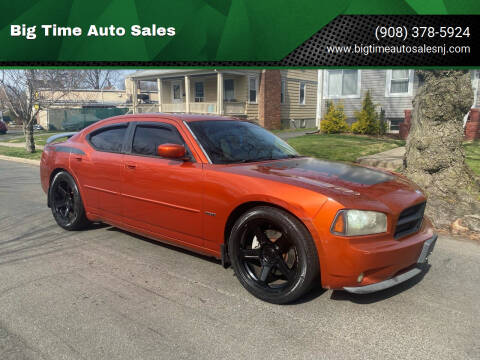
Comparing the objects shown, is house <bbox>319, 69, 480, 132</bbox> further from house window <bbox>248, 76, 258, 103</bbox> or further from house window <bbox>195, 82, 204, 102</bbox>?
house window <bbox>195, 82, 204, 102</bbox>

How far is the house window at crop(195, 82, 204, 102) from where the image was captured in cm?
2844

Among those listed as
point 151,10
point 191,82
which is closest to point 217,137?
point 151,10

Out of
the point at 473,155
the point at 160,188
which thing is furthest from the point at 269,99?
the point at 160,188

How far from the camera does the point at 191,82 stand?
93.6 feet

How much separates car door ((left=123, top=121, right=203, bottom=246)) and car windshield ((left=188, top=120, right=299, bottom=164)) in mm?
224

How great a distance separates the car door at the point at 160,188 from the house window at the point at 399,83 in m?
16.1

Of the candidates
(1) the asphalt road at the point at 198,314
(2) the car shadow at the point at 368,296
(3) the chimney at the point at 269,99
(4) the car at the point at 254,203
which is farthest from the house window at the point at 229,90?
(2) the car shadow at the point at 368,296

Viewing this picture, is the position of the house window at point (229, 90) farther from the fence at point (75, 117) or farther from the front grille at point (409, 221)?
the front grille at point (409, 221)

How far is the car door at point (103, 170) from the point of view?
15.2 feet

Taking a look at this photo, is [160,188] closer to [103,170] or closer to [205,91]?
[103,170]

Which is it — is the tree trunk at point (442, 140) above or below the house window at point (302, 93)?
below

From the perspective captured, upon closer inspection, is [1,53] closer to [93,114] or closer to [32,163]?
[32,163]

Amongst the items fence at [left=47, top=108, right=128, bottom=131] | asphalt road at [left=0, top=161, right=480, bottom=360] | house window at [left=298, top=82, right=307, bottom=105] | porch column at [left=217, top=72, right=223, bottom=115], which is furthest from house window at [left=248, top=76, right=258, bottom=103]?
asphalt road at [left=0, top=161, right=480, bottom=360]

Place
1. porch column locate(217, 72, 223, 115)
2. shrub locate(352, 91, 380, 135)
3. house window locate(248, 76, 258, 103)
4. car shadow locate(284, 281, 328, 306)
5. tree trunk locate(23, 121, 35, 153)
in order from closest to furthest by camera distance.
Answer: car shadow locate(284, 281, 328, 306), tree trunk locate(23, 121, 35, 153), shrub locate(352, 91, 380, 135), porch column locate(217, 72, 223, 115), house window locate(248, 76, 258, 103)
